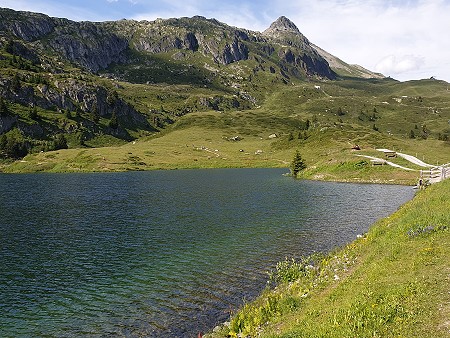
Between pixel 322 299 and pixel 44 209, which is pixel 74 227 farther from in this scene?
pixel 322 299

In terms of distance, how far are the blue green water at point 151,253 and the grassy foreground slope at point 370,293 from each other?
3565mm

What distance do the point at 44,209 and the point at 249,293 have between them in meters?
57.3

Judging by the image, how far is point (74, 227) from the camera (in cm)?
5341

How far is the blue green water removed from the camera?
24375 mm

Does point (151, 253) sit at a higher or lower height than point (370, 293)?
lower

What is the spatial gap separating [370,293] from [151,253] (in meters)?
26.9

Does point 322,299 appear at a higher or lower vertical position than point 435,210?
lower

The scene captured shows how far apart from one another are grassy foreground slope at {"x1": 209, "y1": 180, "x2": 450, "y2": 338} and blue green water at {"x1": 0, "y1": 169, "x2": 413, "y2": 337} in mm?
3565

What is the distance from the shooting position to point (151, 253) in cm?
3944

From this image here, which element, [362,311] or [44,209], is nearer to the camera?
[362,311]

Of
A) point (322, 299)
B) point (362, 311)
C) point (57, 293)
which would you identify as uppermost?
point (362, 311)

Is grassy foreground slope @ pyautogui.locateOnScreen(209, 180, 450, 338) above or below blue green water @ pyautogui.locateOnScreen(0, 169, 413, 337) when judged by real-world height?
above

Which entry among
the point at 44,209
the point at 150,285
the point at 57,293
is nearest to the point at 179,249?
the point at 150,285

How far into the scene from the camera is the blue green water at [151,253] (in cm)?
2438
